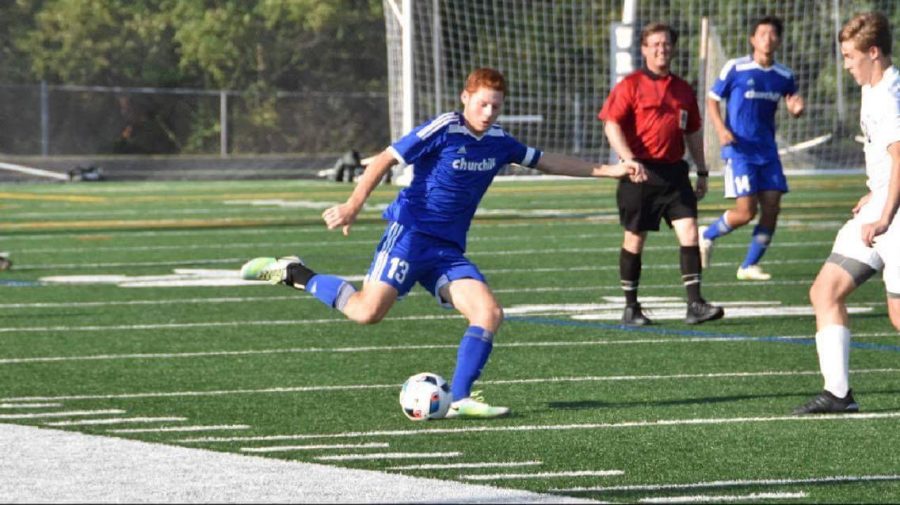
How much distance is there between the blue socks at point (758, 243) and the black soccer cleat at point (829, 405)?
295 inches

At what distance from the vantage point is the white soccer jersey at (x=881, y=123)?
342 inches

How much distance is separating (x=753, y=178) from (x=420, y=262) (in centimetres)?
706

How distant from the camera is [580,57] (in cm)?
3516

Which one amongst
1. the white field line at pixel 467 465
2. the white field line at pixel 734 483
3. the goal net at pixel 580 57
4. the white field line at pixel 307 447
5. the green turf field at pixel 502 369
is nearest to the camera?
the white field line at pixel 734 483

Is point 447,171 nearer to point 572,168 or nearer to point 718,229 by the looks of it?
point 572,168

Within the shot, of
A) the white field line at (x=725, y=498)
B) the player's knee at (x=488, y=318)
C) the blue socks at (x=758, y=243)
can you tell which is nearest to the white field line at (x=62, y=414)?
the player's knee at (x=488, y=318)

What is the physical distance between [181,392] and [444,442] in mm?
2104

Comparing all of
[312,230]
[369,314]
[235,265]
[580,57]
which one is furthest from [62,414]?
[580,57]

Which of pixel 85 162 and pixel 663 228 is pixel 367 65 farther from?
pixel 663 228

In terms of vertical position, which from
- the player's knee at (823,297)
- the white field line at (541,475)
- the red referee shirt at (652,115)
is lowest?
the white field line at (541,475)

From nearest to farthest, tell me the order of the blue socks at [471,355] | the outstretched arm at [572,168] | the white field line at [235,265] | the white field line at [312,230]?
the blue socks at [471,355]
the outstretched arm at [572,168]
the white field line at [235,265]
the white field line at [312,230]

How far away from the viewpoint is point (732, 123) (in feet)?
53.4

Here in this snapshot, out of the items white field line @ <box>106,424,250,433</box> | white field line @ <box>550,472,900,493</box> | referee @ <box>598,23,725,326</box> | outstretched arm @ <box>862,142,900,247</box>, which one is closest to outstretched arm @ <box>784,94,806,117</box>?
referee @ <box>598,23,725,326</box>

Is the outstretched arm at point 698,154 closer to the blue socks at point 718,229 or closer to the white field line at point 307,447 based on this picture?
the blue socks at point 718,229
